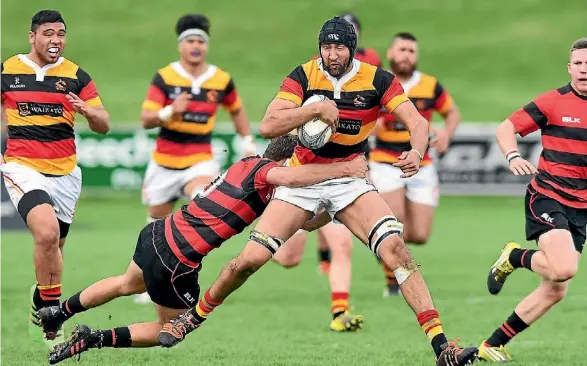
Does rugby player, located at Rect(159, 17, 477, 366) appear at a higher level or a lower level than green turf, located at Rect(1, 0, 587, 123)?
higher

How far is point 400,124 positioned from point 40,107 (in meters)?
4.53

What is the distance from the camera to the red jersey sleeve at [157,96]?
11992mm

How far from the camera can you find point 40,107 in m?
9.33

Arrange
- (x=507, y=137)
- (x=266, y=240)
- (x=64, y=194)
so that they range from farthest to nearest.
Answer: (x=64, y=194) → (x=507, y=137) → (x=266, y=240)

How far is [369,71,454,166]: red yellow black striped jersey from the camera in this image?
12641 mm

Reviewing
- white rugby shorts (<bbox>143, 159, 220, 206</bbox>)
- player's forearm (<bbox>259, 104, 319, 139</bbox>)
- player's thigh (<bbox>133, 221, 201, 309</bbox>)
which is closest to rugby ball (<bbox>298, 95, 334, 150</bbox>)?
player's forearm (<bbox>259, 104, 319, 139</bbox>)

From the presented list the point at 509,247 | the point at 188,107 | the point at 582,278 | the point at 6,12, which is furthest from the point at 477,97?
the point at 509,247

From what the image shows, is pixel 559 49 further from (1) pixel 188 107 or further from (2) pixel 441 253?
(1) pixel 188 107

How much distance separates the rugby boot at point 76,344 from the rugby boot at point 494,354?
275 cm

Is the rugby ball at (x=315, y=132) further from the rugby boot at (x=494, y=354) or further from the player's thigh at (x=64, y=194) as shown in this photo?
the player's thigh at (x=64, y=194)

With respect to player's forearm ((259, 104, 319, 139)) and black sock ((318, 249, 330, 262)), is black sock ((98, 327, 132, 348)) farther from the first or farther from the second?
black sock ((318, 249, 330, 262))

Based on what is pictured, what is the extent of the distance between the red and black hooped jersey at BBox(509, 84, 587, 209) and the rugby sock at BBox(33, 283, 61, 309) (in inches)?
144

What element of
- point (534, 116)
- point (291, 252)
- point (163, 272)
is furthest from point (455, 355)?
point (291, 252)

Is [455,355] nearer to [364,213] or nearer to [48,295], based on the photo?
[364,213]
